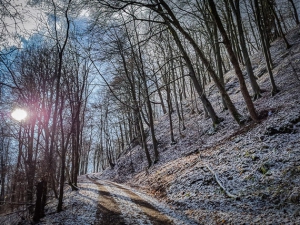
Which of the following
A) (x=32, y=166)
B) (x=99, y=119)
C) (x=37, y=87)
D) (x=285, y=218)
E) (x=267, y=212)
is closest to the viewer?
(x=285, y=218)

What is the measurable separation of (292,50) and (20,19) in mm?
19750

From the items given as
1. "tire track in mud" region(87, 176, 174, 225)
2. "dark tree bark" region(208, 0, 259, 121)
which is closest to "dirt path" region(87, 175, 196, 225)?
"tire track in mud" region(87, 176, 174, 225)

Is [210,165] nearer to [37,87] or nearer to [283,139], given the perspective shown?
[283,139]

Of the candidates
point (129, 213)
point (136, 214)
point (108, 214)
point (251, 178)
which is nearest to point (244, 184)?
point (251, 178)

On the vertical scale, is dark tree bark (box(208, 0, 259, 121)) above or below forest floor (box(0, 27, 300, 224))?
above

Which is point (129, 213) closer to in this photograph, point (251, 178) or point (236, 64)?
point (251, 178)

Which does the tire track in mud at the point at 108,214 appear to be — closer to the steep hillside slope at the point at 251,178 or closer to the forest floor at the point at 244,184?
the forest floor at the point at 244,184

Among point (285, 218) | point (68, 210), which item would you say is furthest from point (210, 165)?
point (68, 210)

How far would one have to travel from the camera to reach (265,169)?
5344 mm

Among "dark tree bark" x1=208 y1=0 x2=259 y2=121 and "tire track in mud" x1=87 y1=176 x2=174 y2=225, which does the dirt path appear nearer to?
"tire track in mud" x1=87 y1=176 x2=174 y2=225

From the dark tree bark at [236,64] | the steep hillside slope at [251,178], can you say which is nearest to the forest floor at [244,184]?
Result: the steep hillside slope at [251,178]

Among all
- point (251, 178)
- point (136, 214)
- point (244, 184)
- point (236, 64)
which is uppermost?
point (236, 64)

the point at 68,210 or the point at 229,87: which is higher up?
the point at 229,87

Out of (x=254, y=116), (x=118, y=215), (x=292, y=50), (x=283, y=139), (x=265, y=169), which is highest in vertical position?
(x=292, y=50)
